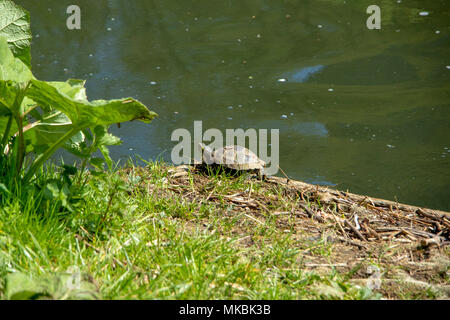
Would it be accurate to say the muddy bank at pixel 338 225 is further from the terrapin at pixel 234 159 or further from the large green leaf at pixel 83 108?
the large green leaf at pixel 83 108

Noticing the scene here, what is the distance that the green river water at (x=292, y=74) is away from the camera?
3518 mm

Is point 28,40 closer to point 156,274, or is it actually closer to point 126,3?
point 156,274

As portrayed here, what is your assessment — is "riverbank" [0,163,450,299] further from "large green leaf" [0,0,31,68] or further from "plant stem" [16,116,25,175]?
"large green leaf" [0,0,31,68]

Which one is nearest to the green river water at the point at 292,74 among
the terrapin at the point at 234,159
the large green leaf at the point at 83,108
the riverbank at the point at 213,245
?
the terrapin at the point at 234,159

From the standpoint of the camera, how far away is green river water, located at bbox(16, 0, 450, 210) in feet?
11.5

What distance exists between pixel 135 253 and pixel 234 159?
40.2 inches

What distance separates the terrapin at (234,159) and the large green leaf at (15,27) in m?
1.03

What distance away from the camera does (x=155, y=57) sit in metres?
4.66

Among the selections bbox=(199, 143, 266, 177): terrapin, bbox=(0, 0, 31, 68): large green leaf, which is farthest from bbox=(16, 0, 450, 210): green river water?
bbox=(0, 0, 31, 68): large green leaf

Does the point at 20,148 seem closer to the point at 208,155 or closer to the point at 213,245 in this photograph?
the point at 213,245

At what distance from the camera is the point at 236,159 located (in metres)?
2.34

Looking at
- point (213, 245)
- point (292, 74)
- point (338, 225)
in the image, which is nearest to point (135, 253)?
point (213, 245)

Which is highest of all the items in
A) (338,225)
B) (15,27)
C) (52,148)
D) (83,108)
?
(15,27)

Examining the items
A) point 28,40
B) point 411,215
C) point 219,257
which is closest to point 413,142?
point 411,215
